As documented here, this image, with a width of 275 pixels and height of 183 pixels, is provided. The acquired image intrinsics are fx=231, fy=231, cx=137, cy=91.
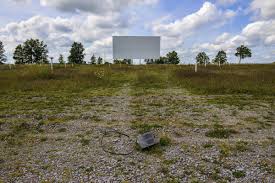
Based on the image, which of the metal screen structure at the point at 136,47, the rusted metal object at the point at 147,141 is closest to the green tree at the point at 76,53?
the metal screen structure at the point at 136,47

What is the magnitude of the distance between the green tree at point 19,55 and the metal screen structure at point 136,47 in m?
32.3

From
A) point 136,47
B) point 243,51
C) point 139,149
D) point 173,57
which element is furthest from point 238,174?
point 173,57

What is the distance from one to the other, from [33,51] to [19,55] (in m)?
6.29

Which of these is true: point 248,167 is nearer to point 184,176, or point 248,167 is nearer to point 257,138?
point 184,176

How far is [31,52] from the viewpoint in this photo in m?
64.2

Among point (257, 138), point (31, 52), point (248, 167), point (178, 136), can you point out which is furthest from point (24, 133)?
point (31, 52)

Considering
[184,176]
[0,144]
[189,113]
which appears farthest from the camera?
[189,113]

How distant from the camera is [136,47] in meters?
51.1

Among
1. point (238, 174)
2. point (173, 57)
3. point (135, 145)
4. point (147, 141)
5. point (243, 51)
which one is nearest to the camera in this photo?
point (238, 174)

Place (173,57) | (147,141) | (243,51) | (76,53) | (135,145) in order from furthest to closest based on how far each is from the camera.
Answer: (173,57) → (76,53) → (243,51) → (135,145) → (147,141)

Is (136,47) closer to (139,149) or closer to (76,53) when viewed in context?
(76,53)

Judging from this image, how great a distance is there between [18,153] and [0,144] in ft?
2.76

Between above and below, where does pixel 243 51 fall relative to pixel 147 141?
above

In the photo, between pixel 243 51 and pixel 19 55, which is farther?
pixel 19 55
